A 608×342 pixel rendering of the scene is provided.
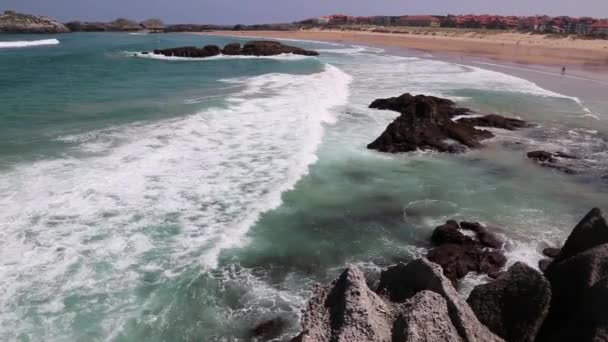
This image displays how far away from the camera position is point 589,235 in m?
6.75

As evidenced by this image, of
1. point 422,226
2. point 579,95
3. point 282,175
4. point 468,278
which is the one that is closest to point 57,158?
point 282,175

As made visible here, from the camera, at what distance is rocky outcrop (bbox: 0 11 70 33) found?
374 ft

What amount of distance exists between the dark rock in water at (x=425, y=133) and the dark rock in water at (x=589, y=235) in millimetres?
8837

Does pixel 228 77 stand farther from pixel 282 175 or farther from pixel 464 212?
pixel 464 212

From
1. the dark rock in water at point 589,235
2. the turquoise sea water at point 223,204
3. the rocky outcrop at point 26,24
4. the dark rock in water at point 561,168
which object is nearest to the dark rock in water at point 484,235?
the turquoise sea water at point 223,204

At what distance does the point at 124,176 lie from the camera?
12836 millimetres

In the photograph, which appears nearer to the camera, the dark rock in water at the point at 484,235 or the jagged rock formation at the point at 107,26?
the dark rock in water at the point at 484,235

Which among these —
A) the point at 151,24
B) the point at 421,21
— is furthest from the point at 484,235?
the point at 151,24

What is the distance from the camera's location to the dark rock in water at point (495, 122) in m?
19.4

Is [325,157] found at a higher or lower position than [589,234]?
lower

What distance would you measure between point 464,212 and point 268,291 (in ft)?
17.8

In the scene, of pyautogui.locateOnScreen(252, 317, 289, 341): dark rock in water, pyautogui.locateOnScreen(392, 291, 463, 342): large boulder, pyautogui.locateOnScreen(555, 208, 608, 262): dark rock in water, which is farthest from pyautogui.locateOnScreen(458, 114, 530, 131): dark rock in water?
pyautogui.locateOnScreen(392, 291, 463, 342): large boulder

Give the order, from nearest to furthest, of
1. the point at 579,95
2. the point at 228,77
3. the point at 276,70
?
1. the point at 579,95
2. the point at 228,77
3. the point at 276,70

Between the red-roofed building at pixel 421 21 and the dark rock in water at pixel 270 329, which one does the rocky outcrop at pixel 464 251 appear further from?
the red-roofed building at pixel 421 21
